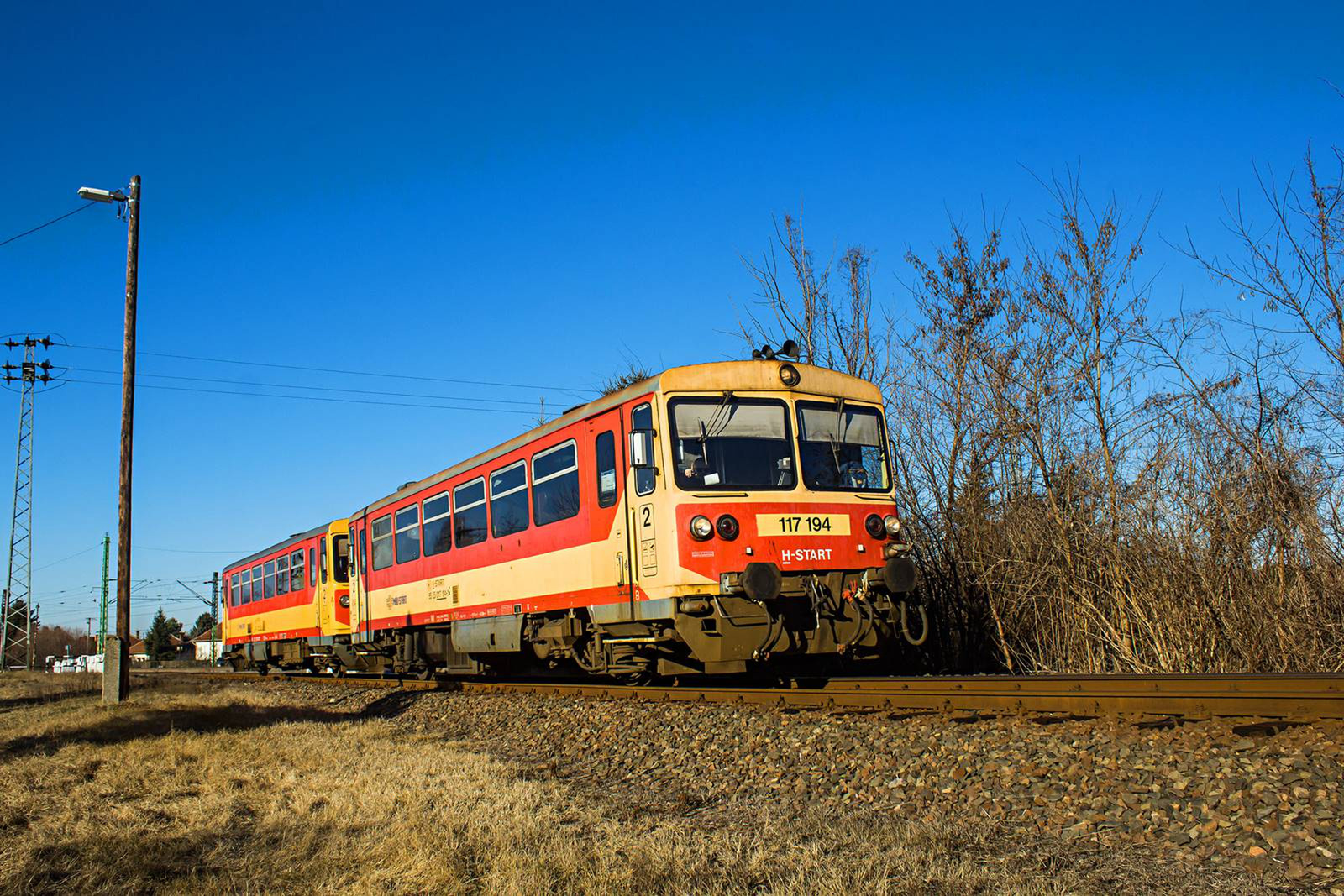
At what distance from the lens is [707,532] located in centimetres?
917

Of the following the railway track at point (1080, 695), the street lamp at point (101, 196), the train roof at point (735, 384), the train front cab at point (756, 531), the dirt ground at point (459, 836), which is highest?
the street lamp at point (101, 196)

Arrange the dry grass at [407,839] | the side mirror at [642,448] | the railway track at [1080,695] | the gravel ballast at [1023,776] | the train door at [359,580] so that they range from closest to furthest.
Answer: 1. the gravel ballast at [1023,776]
2. the dry grass at [407,839]
3. the railway track at [1080,695]
4. the side mirror at [642,448]
5. the train door at [359,580]

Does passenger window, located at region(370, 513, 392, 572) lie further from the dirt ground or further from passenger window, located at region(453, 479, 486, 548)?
the dirt ground

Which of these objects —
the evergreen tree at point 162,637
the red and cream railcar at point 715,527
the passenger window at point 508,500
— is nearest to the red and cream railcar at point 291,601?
the passenger window at point 508,500

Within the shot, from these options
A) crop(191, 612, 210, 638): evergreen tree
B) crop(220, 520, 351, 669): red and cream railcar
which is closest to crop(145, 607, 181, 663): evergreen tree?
crop(191, 612, 210, 638): evergreen tree

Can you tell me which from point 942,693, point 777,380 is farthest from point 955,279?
point 942,693

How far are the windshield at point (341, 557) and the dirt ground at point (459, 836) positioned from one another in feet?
35.3

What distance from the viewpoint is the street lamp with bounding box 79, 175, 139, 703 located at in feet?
49.3

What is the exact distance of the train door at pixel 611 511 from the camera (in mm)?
9961

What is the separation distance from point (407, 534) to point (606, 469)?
702 cm

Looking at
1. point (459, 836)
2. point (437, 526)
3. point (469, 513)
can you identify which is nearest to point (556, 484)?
point (469, 513)

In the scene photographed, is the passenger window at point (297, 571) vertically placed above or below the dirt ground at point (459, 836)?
above

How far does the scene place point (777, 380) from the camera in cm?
1008

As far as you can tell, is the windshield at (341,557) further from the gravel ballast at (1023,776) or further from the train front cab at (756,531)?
the gravel ballast at (1023,776)
